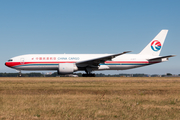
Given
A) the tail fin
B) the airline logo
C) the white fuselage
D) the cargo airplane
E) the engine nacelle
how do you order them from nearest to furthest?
the engine nacelle
the cargo airplane
the white fuselage
the tail fin
the airline logo

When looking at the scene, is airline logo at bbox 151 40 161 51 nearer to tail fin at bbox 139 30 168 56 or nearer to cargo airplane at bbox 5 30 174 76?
tail fin at bbox 139 30 168 56

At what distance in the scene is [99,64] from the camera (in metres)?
37.3

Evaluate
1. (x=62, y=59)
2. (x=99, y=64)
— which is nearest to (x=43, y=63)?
(x=62, y=59)

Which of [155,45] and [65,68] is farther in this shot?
[155,45]

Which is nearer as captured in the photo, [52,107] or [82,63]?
[52,107]

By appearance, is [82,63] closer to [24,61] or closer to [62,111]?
[24,61]

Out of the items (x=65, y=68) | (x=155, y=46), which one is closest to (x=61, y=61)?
(x=65, y=68)

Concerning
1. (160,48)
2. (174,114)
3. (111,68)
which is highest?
(160,48)

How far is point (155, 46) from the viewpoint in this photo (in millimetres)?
40469

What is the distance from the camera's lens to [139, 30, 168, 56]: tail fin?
132 ft

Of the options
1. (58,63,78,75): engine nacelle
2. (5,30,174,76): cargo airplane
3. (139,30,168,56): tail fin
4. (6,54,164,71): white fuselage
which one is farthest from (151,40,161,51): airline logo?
(58,63,78,75): engine nacelle

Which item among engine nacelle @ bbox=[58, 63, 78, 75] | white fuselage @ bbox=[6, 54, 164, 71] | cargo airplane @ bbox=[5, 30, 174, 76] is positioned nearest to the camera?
engine nacelle @ bbox=[58, 63, 78, 75]

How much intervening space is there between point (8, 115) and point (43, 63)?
30.1 meters

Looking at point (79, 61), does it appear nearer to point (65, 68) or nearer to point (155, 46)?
point (65, 68)
